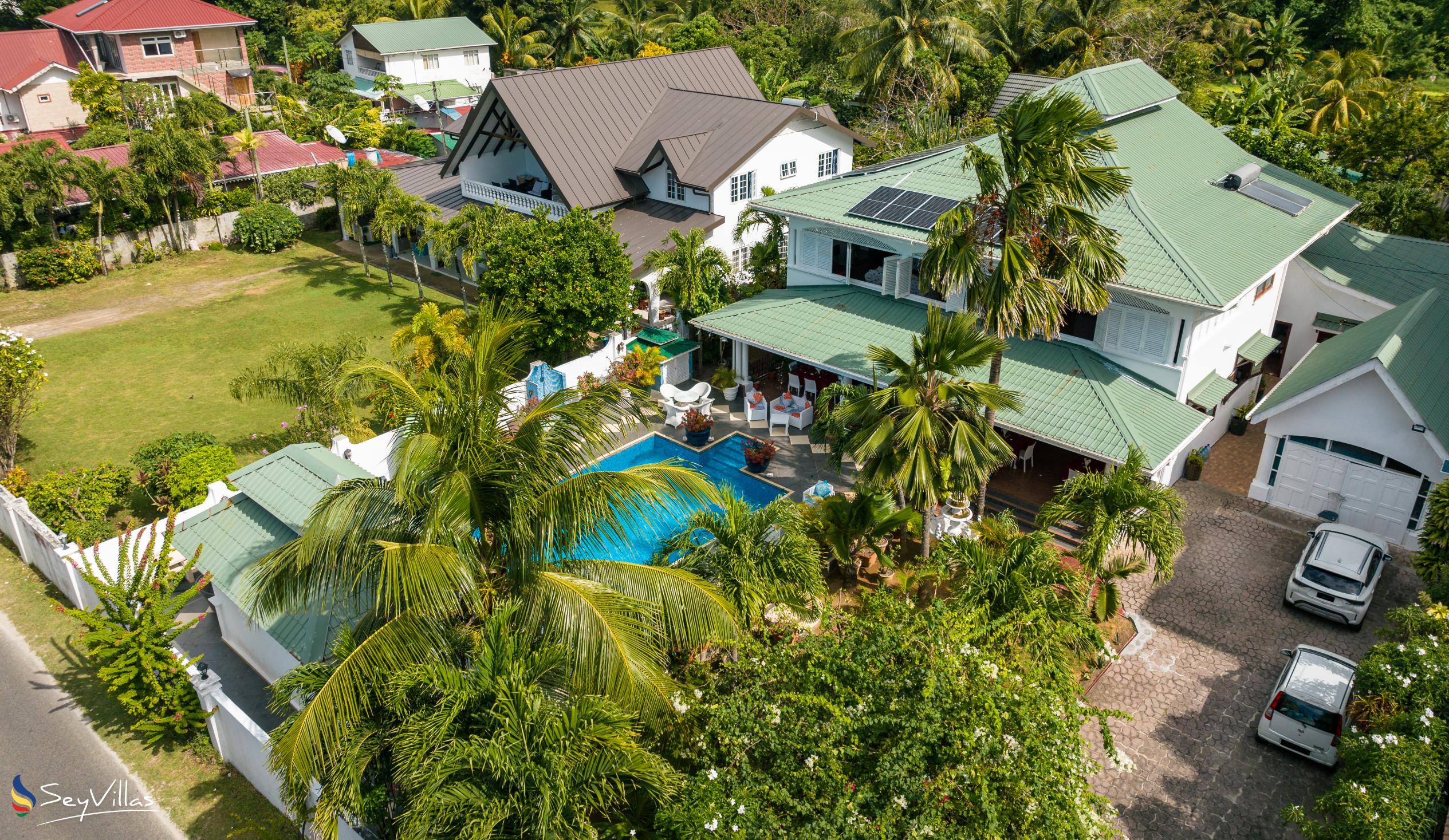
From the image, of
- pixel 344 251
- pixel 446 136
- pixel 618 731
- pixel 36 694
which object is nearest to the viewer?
pixel 618 731

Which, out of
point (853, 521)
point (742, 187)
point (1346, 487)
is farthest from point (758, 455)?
point (742, 187)

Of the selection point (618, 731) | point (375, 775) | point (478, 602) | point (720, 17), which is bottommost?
point (375, 775)

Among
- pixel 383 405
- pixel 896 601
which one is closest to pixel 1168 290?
pixel 896 601

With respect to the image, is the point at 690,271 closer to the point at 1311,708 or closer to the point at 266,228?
the point at 1311,708

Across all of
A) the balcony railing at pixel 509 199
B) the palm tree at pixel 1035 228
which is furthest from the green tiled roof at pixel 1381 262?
the balcony railing at pixel 509 199

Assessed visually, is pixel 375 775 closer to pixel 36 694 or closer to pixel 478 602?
pixel 478 602

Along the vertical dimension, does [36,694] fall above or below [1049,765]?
below

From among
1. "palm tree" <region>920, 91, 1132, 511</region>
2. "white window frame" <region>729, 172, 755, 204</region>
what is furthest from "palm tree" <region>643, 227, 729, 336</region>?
"palm tree" <region>920, 91, 1132, 511</region>
